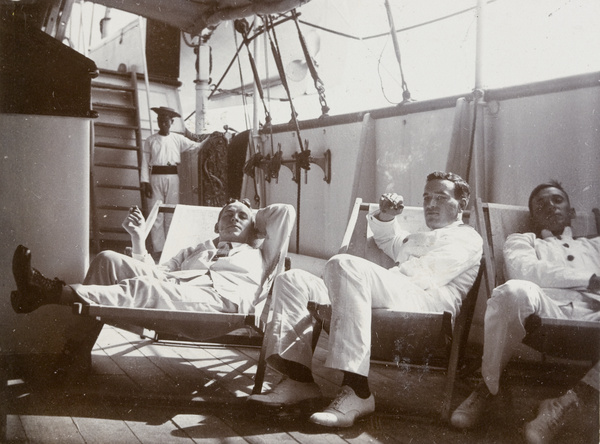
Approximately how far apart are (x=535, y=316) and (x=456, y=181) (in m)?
0.88

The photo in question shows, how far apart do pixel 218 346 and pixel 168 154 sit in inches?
87.5

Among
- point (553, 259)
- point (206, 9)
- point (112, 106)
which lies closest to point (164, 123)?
point (112, 106)

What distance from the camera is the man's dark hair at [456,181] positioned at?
8.97 feet

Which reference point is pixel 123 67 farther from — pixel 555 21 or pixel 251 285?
pixel 555 21

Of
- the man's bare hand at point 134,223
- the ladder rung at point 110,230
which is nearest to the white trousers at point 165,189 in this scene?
the ladder rung at point 110,230

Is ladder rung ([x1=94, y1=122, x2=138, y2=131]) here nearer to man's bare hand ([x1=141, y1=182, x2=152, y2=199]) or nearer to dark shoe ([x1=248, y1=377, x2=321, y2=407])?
man's bare hand ([x1=141, y1=182, x2=152, y2=199])

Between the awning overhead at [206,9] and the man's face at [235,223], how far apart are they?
4.28ft

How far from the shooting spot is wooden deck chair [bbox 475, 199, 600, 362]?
79.7 inches

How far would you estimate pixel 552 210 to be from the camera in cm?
273

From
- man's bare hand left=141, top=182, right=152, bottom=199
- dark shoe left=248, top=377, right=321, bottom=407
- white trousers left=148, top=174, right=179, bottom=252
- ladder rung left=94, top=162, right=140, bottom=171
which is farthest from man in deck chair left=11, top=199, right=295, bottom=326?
ladder rung left=94, top=162, right=140, bottom=171

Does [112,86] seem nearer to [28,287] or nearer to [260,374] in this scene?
[28,287]

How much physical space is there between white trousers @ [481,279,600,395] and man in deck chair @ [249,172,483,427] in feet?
1.06

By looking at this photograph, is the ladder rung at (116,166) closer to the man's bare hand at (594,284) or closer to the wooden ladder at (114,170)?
the wooden ladder at (114,170)

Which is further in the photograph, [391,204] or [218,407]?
[391,204]
